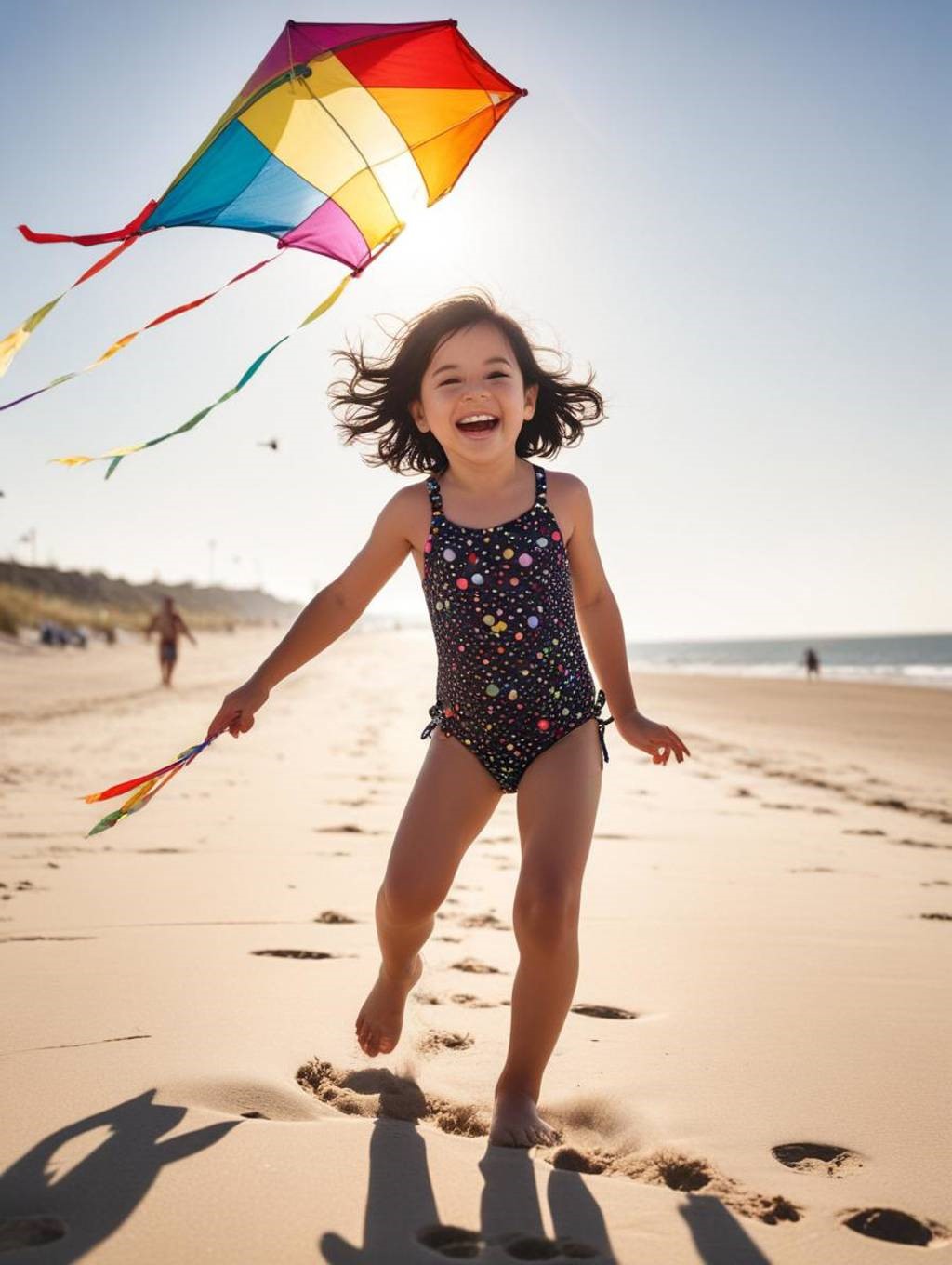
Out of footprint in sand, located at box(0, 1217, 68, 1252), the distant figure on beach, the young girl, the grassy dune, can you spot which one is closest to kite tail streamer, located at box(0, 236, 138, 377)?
the young girl

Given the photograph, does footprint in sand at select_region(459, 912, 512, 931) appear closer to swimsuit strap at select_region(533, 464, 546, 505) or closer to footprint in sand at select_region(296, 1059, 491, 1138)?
footprint in sand at select_region(296, 1059, 491, 1138)

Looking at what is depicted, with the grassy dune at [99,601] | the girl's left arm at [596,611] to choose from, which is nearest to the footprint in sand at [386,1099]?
the girl's left arm at [596,611]

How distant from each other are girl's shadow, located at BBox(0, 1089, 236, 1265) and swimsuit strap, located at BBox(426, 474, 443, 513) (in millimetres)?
1700

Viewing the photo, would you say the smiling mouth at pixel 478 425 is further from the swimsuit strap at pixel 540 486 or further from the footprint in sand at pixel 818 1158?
the footprint in sand at pixel 818 1158

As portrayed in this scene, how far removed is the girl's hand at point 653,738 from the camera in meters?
2.64

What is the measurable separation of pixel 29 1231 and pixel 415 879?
111cm

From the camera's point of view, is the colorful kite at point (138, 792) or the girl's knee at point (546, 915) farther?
the colorful kite at point (138, 792)

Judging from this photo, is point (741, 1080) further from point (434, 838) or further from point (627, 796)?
point (627, 796)

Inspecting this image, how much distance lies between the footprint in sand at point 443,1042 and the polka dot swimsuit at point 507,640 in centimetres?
66

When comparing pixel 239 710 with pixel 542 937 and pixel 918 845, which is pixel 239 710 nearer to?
pixel 542 937

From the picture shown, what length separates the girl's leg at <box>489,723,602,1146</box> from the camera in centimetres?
211

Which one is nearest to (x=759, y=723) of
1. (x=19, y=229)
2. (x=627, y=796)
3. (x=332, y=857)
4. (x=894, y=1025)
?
(x=627, y=796)

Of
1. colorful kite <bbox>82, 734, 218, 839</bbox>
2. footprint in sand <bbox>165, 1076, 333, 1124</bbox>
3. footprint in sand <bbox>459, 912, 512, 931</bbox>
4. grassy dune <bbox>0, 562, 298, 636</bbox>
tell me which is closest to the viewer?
footprint in sand <bbox>165, 1076, 333, 1124</bbox>

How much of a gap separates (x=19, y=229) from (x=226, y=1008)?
6.78 feet
